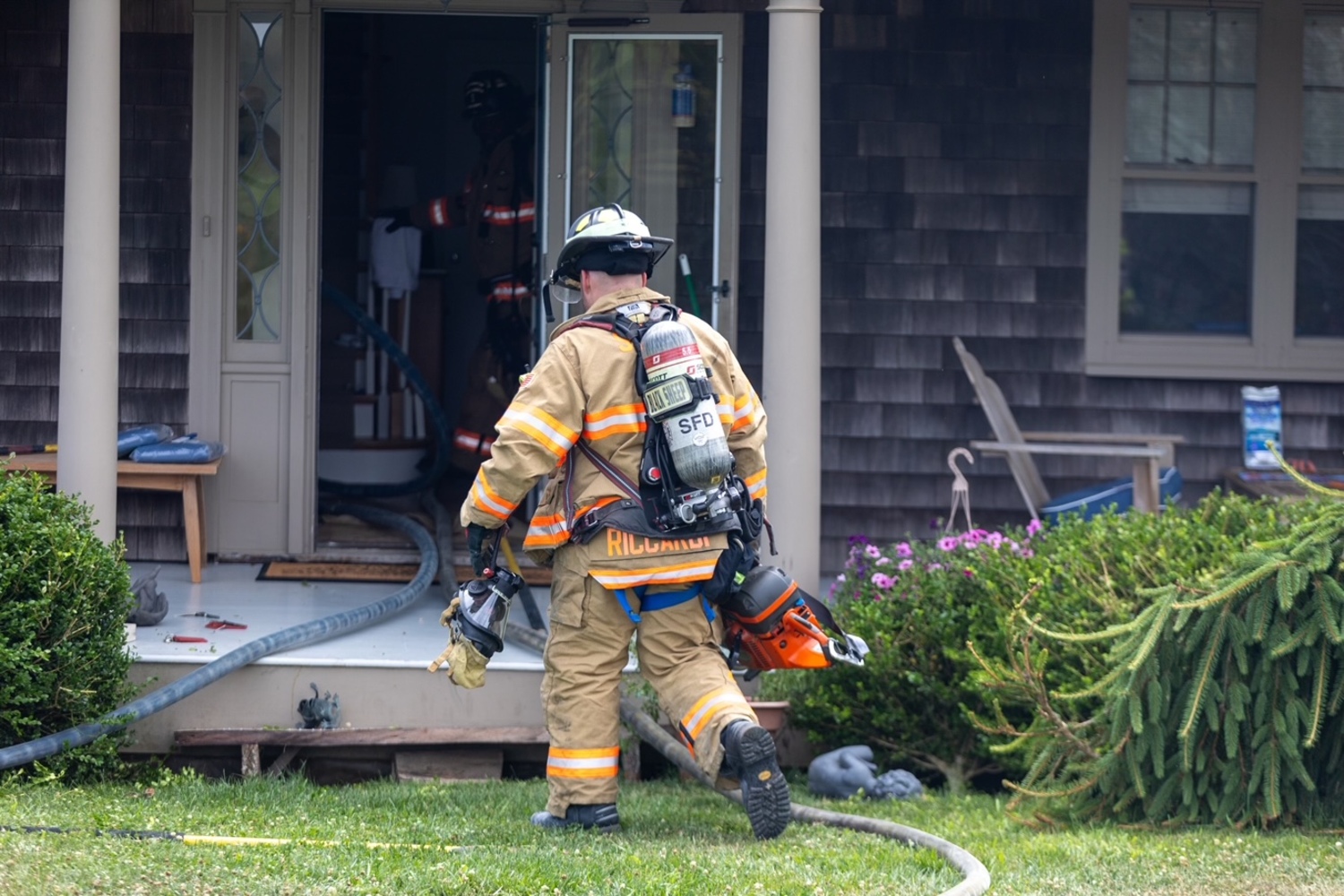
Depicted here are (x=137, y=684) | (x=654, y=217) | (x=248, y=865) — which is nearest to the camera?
(x=248, y=865)

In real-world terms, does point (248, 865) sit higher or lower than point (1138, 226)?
lower

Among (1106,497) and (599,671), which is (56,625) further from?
(1106,497)

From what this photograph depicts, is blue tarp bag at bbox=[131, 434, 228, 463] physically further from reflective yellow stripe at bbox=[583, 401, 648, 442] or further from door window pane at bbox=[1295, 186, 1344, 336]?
door window pane at bbox=[1295, 186, 1344, 336]

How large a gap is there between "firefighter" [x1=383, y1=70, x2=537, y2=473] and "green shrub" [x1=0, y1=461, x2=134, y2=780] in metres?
3.38

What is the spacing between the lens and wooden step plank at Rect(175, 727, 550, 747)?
5410mm

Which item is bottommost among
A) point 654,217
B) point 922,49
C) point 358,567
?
point 358,567

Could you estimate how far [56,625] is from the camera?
4898mm

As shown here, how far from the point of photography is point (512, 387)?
8.35m

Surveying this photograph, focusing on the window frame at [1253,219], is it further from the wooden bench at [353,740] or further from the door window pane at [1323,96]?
the wooden bench at [353,740]

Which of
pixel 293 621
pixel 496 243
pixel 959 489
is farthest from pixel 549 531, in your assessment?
pixel 496 243

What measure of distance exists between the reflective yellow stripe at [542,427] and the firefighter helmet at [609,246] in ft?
1.56

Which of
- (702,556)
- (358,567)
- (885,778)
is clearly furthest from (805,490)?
(358,567)

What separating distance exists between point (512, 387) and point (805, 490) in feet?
9.67

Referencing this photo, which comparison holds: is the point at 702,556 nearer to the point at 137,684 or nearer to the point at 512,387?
the point at 137,684
